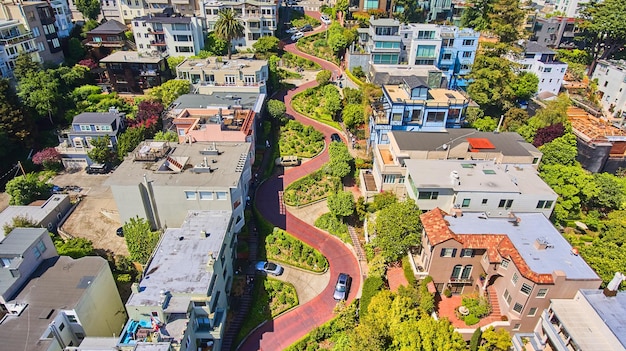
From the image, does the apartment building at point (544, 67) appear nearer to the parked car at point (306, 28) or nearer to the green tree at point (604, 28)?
the green tree at point (604, 28)

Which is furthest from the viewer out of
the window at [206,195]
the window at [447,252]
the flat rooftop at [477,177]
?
the flat rooftop at [477,177]

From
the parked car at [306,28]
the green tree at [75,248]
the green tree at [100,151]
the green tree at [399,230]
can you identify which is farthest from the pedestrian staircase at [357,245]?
the parked car at [306,28]

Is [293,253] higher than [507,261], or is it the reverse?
[507,261]

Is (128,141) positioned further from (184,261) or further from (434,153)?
(434,153)

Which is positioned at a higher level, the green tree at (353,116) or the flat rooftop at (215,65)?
the flat rooftop at (215,65)

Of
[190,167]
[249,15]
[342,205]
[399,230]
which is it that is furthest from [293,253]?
[249,15]

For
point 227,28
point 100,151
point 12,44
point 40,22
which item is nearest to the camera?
point 100,151

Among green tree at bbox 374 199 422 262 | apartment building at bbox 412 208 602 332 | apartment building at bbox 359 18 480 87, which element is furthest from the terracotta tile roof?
apartment building at bbox 359 18 480 87
